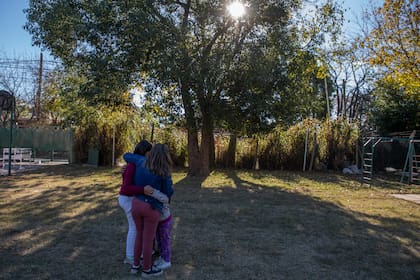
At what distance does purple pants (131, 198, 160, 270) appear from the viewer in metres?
3.74

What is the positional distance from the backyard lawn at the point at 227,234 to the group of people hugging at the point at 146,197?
262 millimetres

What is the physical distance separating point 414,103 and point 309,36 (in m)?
8.51

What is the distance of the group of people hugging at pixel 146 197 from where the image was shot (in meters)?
3.73

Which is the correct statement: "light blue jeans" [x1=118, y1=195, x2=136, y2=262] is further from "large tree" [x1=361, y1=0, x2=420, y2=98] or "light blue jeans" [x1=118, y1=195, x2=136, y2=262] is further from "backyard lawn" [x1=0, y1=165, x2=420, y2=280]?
"large tree" [x1=361, y1=0, x2=420, y2=98]

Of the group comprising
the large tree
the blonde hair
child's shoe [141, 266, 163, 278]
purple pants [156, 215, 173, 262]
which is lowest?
child's shoe [141, 266, 163, 278]

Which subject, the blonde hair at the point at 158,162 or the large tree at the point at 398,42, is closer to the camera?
the blonde hair at the point at 158,162

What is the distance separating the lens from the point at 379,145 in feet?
58.0

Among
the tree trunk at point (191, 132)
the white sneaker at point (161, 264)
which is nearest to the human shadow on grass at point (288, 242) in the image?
the white sneaker at point (161, 264)

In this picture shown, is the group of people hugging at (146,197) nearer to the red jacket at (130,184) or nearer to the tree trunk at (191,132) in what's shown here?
the red jacket at (130,184)

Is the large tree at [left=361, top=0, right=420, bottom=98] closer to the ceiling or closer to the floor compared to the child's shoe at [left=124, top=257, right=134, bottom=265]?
closer to the ceiling

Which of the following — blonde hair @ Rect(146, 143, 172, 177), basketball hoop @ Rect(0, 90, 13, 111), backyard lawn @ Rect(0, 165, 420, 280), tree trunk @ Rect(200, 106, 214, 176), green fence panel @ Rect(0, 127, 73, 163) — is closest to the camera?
blonde hair @ Rect(146, 143, 172, 177)

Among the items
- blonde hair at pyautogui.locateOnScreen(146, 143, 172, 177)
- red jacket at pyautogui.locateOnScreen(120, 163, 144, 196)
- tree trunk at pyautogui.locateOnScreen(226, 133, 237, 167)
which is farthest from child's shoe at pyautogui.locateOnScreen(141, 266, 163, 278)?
tree trunk at pyautogui.locateOnScreen(226, 133, 237, 167)

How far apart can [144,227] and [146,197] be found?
1.08 feet

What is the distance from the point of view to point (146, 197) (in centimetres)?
374
